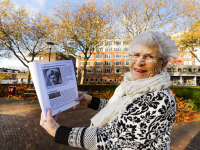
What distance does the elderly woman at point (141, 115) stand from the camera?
0.83 meters

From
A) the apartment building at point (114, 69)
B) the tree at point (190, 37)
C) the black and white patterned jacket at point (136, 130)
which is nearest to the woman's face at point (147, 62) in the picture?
the black and white patterned jacket at point (136, 130)

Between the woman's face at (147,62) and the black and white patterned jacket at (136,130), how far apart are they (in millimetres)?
259

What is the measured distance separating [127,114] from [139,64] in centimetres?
50

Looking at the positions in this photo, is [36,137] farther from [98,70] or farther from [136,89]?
[98,70]

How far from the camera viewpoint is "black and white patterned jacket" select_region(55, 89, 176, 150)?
825 millimetres

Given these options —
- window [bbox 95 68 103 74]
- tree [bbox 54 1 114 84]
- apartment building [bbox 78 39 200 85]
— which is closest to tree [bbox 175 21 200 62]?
tree [bbox 54 1 114 84]

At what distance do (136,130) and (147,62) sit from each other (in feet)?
1.97

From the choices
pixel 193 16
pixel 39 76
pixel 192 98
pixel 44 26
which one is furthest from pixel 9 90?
pixel 193 16

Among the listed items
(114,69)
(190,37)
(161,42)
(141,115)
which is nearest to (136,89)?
(141,115)

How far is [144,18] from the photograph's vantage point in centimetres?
1107

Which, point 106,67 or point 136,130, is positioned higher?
point 106,67

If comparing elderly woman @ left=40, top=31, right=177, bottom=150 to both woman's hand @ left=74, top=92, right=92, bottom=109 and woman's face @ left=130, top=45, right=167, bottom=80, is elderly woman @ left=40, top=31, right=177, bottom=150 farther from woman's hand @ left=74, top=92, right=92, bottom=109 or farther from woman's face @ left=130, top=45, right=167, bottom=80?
woman's hand @ left=74, top=92, right=92, bottom=109

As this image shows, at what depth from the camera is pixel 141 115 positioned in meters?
0.83

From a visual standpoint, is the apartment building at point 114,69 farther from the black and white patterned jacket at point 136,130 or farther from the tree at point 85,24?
the black and white patterned jacket at point 136,130
